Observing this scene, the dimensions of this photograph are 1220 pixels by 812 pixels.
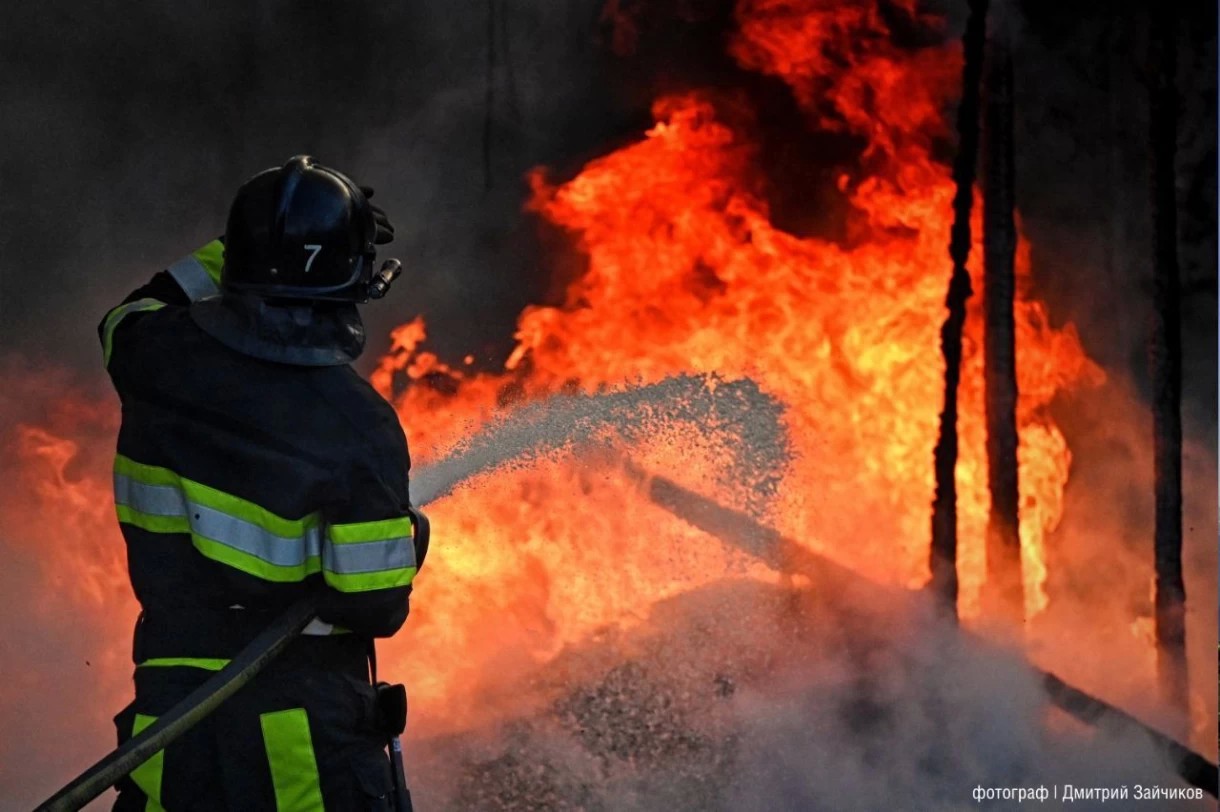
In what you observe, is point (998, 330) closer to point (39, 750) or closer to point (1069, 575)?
point (1069, 575)

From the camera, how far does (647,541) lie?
18.4ft

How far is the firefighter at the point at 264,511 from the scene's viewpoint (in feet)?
8.28

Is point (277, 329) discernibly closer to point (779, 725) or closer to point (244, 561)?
point (244, 561)

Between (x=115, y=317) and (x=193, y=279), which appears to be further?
(x=193, y=279)

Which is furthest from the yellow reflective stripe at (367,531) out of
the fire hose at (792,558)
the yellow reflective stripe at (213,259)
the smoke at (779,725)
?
the fire hose at (792,558)

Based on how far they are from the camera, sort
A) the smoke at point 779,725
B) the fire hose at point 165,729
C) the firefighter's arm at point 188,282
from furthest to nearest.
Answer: the smoke at point 779,725 < the firefighter's arm at point 188,282 < the fire hose at point 165,729

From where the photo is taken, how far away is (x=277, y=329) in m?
2.61

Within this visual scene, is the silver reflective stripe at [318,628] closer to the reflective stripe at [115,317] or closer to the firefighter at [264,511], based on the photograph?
the firefighter at [264,511]

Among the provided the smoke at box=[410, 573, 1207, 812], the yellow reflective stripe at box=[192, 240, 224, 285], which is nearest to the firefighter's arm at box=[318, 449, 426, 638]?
the yellow reflective stripe at box=[192, 240, 224, 285]

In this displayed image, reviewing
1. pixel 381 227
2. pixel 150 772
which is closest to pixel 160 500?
pixel 150 772

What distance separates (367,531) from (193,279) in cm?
94

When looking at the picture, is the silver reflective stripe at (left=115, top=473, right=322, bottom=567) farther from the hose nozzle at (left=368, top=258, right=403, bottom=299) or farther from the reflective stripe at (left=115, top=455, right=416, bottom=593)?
the hose nozzle at (left=368, top=258, right=403, bottom=299)

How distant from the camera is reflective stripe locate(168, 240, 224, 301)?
300cm

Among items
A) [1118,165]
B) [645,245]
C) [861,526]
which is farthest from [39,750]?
[1118,165]
